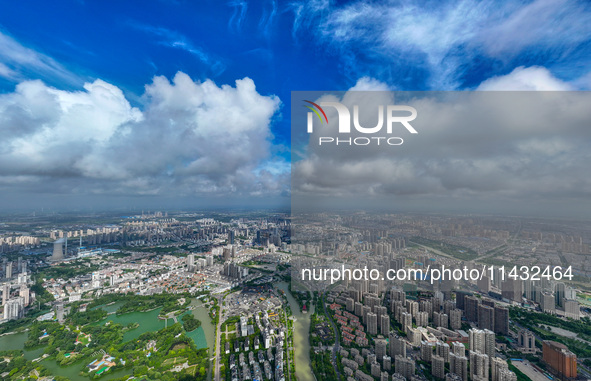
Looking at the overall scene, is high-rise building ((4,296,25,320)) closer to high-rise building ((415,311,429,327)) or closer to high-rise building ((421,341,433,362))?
high-rise building ((421,341,433,362))

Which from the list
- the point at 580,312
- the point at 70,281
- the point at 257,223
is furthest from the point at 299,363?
the point at 257,223

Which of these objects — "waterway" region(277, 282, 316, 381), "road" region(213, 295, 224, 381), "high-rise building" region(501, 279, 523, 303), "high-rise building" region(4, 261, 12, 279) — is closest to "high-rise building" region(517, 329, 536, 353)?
"high-rise building" region(501, 279, 523, 303)

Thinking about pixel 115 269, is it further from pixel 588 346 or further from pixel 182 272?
pixel 588 346

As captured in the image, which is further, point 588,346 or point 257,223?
point 257,223

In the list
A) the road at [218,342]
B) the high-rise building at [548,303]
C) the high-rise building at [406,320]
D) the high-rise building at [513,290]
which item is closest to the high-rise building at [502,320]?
the high-rise building at [513,290]

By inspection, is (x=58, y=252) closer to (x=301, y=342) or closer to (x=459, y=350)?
(x=301, y=342)

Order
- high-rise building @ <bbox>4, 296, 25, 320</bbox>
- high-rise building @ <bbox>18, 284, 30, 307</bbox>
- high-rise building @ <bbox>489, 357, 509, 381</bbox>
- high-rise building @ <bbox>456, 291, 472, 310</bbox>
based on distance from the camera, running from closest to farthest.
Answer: high-rise building @ <bbox>489, 357, 509, 381</bbox> → high-rise building @ <bbox>456, 291, 472, 310</bbox> → high-rise building @ <bbox>4, 296, 25, 320</bbox> → high-rise building @ <bbox>18, 284, 30, 307</bbox>

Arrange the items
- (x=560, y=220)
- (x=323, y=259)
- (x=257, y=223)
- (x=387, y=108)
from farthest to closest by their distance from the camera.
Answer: (x=257, y=223) < (x=323, y=259) < (x=560, y=220) < (x=387, y=108)
